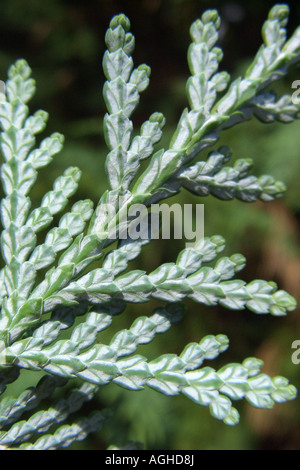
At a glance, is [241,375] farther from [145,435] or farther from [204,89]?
[145,435]

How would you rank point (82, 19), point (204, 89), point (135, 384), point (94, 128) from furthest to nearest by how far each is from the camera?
point (82, 19)
point (94, 128)
point (204, 89)
point (135, 384)

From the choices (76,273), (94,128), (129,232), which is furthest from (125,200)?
(94,128)

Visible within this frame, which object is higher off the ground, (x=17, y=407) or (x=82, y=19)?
(x=82, y=19)

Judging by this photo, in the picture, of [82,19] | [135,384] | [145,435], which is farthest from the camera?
[82,19]

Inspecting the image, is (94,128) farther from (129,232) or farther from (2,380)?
(2,380)

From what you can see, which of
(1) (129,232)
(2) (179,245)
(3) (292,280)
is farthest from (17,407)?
(3) (292,280)
